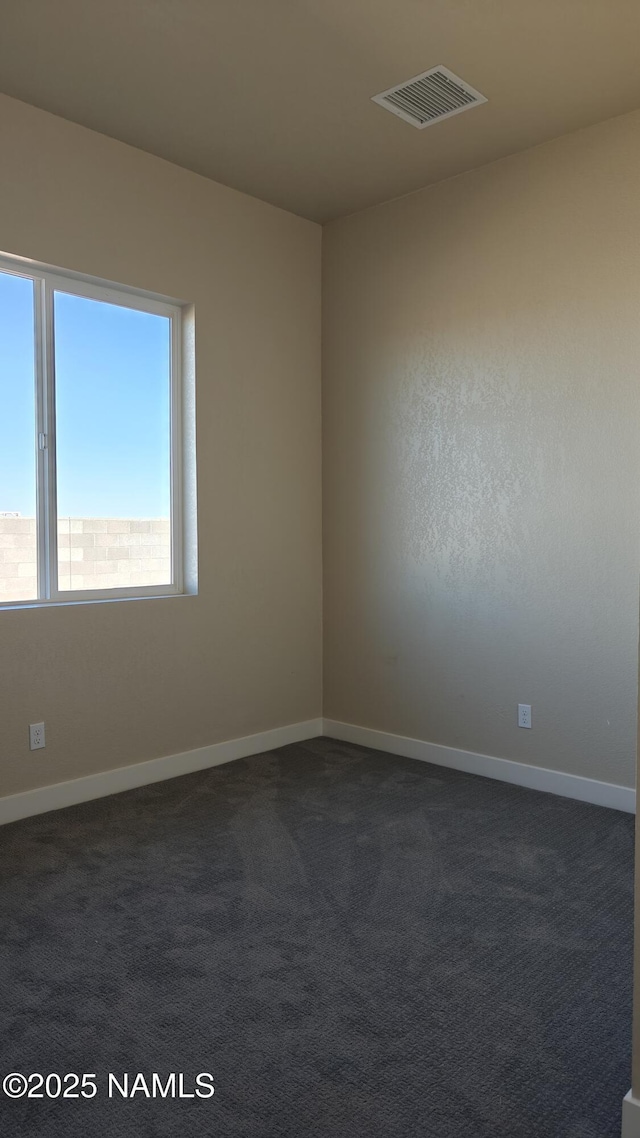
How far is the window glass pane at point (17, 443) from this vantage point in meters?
3.37

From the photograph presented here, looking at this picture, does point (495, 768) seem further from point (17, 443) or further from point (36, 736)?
point (17, 443)

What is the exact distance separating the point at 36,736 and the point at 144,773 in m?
0.61

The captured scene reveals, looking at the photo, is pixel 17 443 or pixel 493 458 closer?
pixel 17 443

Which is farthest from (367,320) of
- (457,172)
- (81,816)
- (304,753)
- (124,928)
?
(124,928)

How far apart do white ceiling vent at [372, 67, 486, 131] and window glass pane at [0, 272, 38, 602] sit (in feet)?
5.62

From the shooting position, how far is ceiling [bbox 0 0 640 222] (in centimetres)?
272

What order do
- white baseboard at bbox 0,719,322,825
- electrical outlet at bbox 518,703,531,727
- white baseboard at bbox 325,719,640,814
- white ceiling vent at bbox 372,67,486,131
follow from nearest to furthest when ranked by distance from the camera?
1. white ceiling vent at bbox 372,67,486,131
2. white baseboard at bbox 0,719,322,825
3. white baseboard at bbox 325,719,640,814
4. electrical outlet at bbox 518,703,531,727

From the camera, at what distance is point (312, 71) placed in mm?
3047

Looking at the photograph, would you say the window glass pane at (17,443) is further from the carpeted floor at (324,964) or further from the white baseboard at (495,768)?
the white baseboard at (495,768)

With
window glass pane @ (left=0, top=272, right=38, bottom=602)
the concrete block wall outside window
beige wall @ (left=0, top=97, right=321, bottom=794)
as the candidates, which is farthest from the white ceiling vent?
the concrete block wall outside window

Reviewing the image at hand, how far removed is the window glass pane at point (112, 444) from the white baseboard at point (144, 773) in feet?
2.86

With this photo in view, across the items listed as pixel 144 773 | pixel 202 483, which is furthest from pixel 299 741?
pixel 202 483

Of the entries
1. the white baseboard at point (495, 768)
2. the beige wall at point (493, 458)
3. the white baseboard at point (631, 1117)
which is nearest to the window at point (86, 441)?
the beige wall at point (493, 458)

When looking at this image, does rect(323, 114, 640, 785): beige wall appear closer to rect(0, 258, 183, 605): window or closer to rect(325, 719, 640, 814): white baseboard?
rect(325, 719, 640, 814): white baseboard
